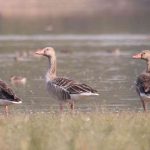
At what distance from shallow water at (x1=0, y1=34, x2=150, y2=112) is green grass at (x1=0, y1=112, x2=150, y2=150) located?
3221mm

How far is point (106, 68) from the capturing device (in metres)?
27.8

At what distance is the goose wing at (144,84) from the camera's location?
1359cm

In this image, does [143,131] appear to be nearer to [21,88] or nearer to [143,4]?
[21,88]

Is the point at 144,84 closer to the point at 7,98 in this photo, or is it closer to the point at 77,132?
the point at 7,98

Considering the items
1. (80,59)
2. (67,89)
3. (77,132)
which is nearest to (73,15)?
(80,59)

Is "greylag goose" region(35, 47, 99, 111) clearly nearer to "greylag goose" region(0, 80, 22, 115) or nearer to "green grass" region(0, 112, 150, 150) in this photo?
"greylag goose" region(0, 80, 22, 115)

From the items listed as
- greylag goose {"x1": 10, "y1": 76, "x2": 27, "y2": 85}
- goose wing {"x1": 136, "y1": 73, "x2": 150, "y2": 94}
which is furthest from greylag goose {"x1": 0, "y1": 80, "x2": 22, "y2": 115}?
greylag goose {"x1": 10, "y1": 76, "x2": 27, "y2": 85}

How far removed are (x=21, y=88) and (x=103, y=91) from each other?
8.69 feet

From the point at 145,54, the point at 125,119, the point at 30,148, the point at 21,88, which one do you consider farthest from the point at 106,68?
the point at 30,148

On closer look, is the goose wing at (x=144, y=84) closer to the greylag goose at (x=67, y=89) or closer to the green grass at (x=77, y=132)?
the greylag goose at (x=67, y=89)

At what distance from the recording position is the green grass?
9.06 m

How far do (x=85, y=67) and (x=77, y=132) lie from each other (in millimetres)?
18196

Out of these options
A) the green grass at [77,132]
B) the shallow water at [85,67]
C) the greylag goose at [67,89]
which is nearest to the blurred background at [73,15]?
the shallow water at [85,67]

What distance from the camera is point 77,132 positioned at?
10031 mm
